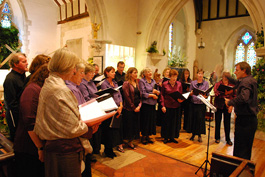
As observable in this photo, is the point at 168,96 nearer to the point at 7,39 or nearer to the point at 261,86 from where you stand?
the point at 261,86

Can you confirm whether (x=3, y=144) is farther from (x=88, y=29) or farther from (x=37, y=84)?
(x=88, y=29)

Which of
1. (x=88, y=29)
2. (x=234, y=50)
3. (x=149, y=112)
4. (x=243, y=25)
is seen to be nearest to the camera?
(x=149, y=112)

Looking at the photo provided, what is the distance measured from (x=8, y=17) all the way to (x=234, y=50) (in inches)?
456

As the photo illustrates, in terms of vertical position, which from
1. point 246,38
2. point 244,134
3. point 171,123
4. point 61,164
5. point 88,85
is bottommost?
point 171,123

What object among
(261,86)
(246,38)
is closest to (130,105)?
(261,86)

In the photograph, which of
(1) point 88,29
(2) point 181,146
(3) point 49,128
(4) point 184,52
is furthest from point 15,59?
(4) point 184,52

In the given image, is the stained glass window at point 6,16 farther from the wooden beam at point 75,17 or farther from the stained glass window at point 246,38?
the stained glass window at point 246,38

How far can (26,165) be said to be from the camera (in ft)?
5.69

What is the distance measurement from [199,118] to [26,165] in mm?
3460

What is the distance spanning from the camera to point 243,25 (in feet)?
35.4

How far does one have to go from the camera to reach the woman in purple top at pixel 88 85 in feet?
9.93

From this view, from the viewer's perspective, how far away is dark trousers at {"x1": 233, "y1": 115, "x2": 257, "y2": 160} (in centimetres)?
281

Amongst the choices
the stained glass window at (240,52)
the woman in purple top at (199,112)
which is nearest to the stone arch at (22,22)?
the woman in purple top at (199,112)

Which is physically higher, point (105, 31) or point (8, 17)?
point (8, 17)
